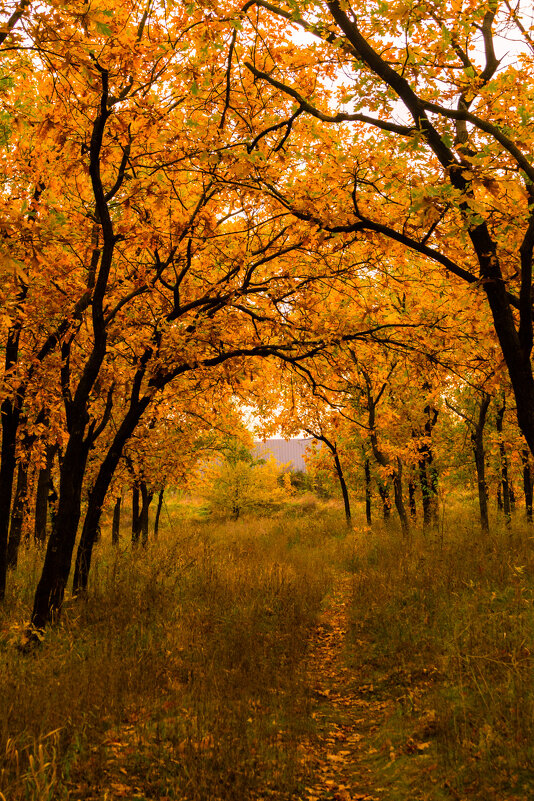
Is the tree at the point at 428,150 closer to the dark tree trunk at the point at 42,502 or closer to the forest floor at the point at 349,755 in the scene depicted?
the forest floor at the point at 349,755

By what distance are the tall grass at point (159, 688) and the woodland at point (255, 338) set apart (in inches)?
1.3

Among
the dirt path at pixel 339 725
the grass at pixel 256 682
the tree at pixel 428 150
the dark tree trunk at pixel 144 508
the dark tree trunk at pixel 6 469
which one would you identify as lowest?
the dirt path at pixel 339 725

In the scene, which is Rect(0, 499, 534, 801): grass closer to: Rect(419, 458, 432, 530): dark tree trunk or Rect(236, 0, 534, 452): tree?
Rect(236, 0, 534, 452): tree

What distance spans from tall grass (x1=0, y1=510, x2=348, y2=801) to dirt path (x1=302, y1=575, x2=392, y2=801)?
8.5 inches

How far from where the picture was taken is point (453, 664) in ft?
19.3

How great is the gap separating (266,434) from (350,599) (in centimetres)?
435

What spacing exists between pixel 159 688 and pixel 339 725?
1885 mm

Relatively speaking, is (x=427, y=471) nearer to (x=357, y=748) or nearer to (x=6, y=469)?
(x=6, y=469)

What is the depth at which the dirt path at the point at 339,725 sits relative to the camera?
4.37 metres

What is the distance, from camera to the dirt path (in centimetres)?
437

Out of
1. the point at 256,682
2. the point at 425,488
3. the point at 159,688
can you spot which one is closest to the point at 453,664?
the point at 256,682

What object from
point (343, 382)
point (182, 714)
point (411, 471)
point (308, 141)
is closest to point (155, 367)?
point (343, 382)

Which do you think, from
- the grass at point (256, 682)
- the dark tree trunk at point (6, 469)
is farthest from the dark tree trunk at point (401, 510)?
the dark tree trunk at point (6, 469)

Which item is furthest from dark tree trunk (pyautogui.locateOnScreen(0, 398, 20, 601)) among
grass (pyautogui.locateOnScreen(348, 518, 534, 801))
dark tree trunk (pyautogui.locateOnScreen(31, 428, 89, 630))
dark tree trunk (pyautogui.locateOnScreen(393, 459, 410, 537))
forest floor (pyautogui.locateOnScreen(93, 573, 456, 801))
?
dark tree trunk (pyautogui.locateOnScreen(393, 459, 410, 537))
